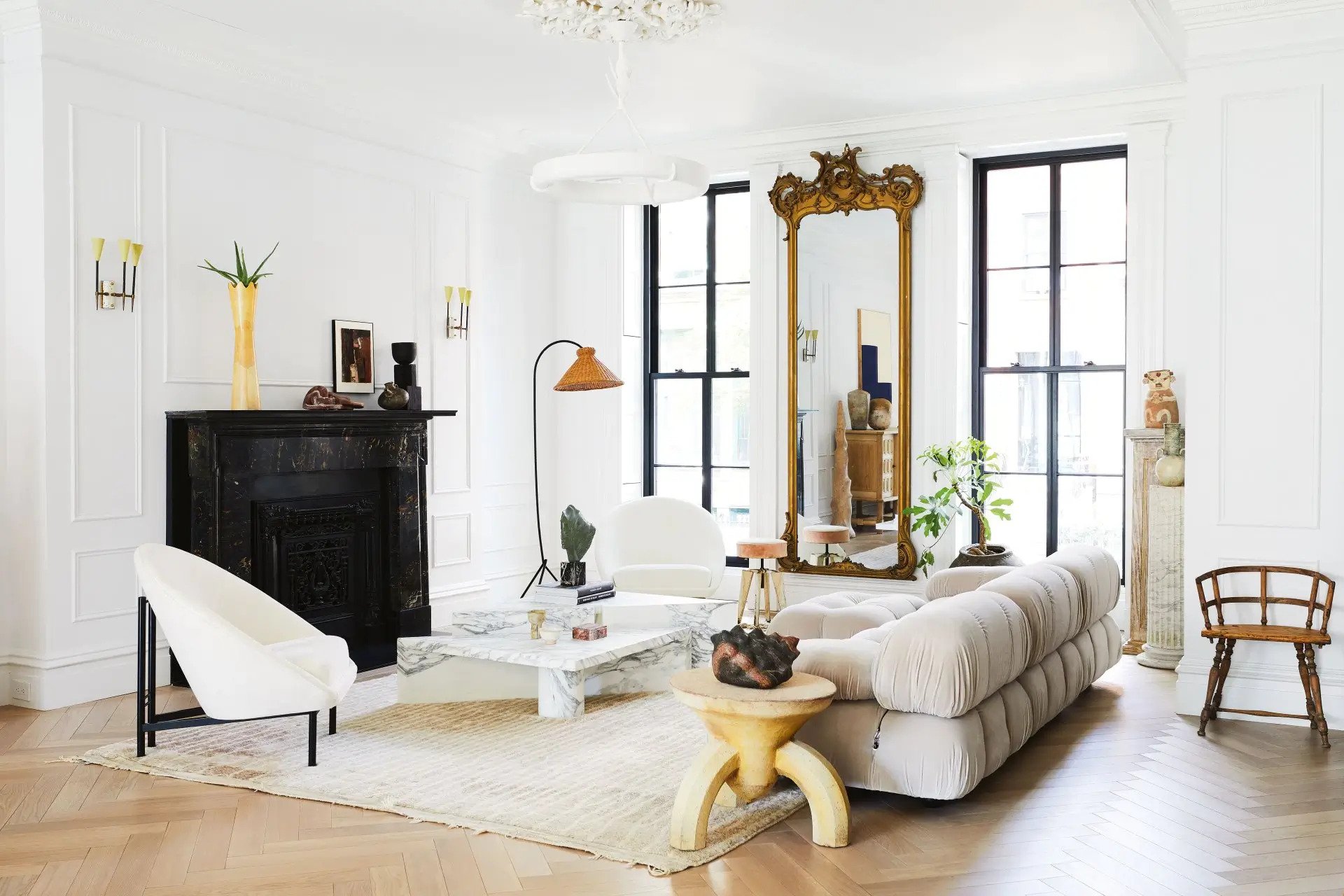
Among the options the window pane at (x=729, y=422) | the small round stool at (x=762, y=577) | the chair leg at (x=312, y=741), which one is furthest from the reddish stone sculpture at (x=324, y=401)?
the window pane at (x=729, y=422)

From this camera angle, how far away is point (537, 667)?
17.6ft

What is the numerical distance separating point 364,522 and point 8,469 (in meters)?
1.81

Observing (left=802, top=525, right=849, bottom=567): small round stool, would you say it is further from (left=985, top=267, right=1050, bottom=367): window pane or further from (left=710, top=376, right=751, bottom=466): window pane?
(left=985, top=267, right=1050, bottom=367): window pane

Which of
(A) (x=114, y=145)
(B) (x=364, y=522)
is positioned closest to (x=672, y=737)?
(B) (x=364, y=522)

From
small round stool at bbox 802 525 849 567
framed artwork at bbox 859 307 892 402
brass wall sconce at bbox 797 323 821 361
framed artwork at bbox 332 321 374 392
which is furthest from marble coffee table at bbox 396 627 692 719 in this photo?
brass wall sconce at bbox 797 323 821 361

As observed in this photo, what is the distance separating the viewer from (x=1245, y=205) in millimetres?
5074

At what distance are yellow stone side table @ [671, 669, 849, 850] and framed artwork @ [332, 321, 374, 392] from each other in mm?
3709

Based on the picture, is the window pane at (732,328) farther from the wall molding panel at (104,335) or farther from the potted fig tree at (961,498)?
the wall molding panel at (104,335)

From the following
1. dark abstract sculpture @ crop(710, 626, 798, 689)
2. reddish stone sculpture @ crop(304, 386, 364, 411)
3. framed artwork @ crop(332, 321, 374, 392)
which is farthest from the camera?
framed artwork @ crop(332, 321, 374, 392)

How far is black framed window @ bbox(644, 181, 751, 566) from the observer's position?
27.7 ft

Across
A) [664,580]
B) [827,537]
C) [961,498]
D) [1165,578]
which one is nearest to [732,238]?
[827,537]

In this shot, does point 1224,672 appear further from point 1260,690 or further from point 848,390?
point 848,390

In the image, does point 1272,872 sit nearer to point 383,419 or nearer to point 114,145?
A: point 383,419

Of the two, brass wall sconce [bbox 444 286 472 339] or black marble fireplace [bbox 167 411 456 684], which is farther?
brass wall sconce [bbox 444 286 472 339]
